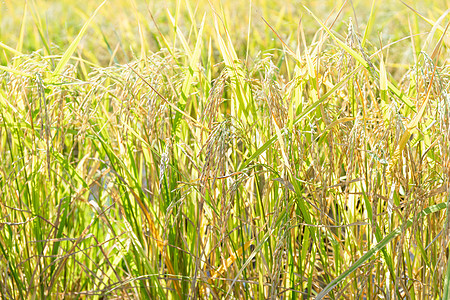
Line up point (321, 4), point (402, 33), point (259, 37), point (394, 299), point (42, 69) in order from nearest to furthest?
point (394, 299), point (42, 69), point (259, 37), point (402, 33), point (321, 4)

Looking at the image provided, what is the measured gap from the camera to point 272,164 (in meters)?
0.96

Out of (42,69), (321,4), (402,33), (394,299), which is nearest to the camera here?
(394,299)

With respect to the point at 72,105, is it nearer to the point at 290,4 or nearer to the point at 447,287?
the point at 447,287

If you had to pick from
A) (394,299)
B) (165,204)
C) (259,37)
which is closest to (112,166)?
(165,204)

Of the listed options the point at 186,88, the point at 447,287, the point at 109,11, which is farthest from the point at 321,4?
Result: the point at 447,287

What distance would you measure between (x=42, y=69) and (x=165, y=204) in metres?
0.40

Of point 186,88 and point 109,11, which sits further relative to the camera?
point 109,11

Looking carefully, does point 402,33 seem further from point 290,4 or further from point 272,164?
point 272,164

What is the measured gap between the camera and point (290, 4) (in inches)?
155

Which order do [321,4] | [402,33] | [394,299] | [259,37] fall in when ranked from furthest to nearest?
[321,4]
[402,33]
[259,37]
[394,299]

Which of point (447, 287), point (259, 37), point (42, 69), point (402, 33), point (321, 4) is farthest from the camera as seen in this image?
point (321, 4)

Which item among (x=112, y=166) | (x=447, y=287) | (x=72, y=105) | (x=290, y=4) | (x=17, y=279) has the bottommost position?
(x=17, y=279)

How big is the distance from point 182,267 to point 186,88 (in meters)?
0.41

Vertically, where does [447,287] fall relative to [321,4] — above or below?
below
